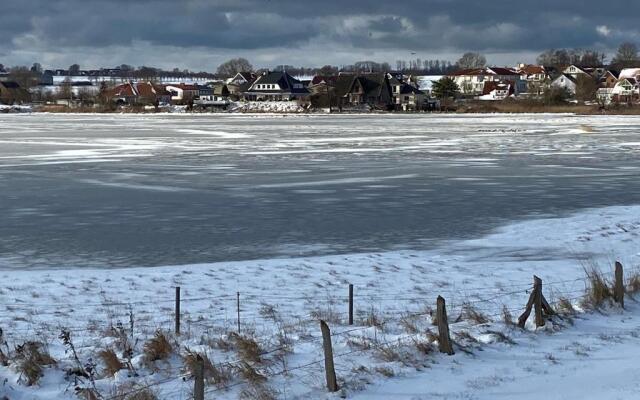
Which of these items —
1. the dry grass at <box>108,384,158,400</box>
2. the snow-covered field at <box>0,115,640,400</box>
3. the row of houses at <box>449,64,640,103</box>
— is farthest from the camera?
the row of houses at <box>449,64,640,103</box>

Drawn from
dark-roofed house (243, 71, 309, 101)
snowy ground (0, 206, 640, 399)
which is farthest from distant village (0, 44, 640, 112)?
snowy ground (0, 206, 640, 399)

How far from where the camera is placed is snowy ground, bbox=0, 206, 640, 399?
7.85 m

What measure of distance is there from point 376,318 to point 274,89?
125598 millimetres

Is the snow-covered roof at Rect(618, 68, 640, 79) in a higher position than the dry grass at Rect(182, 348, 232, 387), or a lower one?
higher

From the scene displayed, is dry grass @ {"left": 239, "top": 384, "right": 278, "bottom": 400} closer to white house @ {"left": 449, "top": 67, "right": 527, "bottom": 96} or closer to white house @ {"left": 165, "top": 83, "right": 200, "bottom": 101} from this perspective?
white house @ {"left": 165, "top": 83, "right": 200, "bottom": 101}

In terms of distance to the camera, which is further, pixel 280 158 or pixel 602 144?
pixel 602 144

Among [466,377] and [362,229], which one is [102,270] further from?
[466,377]

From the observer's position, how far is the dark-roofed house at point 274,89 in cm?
13288

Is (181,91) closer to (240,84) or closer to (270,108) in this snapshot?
(240,84)

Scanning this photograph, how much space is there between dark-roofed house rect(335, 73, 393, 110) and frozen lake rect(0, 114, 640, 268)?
7844 cm

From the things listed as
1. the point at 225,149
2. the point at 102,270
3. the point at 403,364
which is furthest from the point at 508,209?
the point at 225,149

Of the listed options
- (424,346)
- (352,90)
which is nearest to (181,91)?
(352,90)

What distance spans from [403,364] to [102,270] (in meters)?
6.40

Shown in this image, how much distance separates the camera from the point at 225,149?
3759 centimetres
